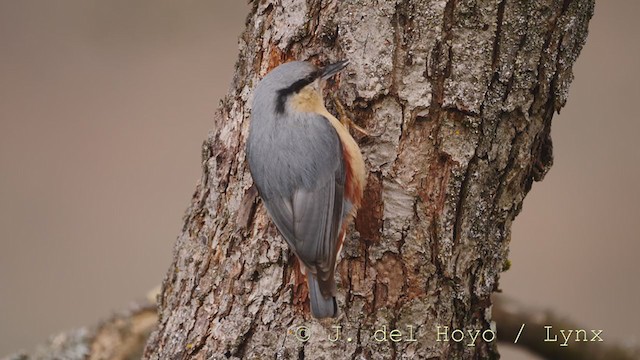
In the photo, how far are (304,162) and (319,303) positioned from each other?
0.48 m

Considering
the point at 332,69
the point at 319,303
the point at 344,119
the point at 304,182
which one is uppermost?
the point at 332,69

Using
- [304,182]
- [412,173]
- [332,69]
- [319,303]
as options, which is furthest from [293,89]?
[319,303]

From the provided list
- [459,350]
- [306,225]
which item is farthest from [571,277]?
[306,225]

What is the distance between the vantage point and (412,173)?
254 centimetres

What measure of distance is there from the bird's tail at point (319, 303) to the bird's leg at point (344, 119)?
1.64 feet

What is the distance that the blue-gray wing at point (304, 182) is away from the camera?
100 inches

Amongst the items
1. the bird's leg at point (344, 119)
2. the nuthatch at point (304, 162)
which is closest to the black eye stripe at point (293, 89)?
the nuthatch at point (304, 162)

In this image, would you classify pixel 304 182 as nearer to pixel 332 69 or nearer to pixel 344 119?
pixel 344 119

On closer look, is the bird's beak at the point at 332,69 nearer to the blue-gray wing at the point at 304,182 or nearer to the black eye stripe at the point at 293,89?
the black eye stripe at the point at 293,89

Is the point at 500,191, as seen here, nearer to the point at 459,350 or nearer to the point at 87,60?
the point at 459,350

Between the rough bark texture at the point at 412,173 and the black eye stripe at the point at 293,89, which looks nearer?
the rough bark texture at the point at 412,173

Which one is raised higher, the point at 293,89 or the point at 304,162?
the point at 293,89

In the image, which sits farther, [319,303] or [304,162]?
[304,162]

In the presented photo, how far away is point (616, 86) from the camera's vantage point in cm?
544
